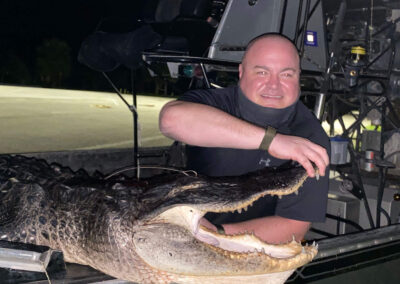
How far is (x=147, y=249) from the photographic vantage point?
Answer: 1.32m

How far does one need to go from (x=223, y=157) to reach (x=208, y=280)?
0.86 m

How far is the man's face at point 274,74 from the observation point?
79.1 inches

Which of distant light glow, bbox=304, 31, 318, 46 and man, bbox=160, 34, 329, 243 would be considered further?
distant light glow, bbox=304, 31, 318, 46

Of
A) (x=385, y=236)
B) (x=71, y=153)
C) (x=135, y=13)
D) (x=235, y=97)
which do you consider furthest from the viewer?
(x=71, y=153)

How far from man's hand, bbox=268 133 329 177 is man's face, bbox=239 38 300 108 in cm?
54

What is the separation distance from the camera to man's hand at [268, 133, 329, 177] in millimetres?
1438

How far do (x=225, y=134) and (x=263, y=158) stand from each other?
0.46 meters

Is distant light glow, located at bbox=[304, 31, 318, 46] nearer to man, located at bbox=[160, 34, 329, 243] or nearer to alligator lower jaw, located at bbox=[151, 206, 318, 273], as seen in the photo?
man, located at bbox=[160, 34, 329, 243]

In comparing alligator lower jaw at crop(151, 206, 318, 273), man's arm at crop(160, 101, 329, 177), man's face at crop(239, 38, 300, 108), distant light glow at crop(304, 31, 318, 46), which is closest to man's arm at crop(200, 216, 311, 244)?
alligator lower jaw at crop(151, 206, 318, 273)

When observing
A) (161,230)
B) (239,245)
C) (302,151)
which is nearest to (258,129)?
(302,151)

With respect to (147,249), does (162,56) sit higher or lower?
higher

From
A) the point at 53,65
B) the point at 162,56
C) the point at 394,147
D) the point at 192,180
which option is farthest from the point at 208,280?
the point at 53,65

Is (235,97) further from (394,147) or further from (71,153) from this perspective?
(394,147)

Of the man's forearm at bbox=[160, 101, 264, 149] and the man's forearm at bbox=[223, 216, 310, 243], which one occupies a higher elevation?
the man's forearm at bbox=[160, 101, 264, 149]
